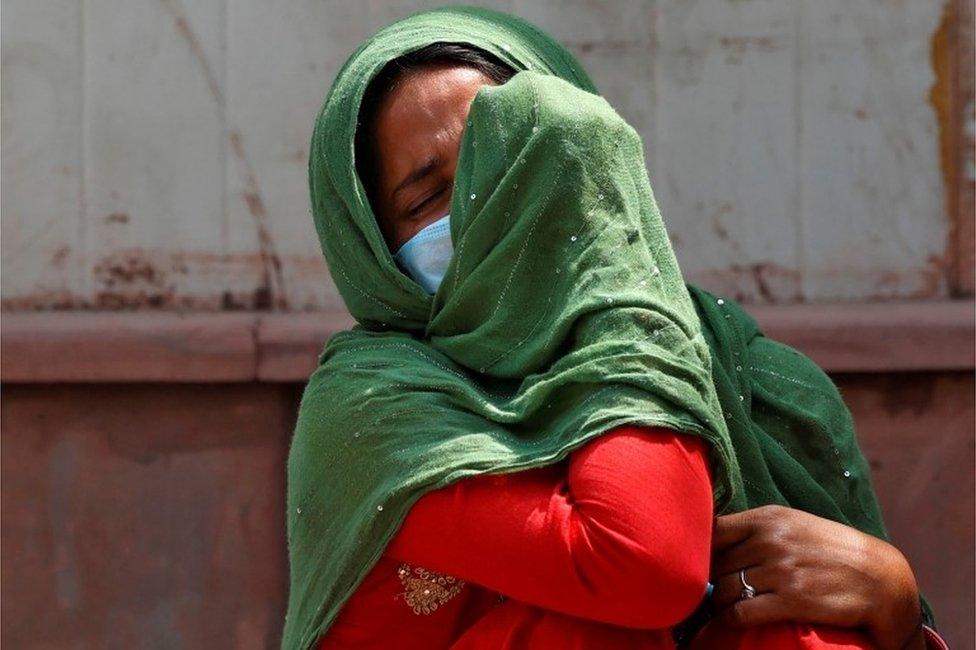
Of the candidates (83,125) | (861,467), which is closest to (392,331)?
(861,467)

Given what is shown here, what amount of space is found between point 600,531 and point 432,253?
50cm

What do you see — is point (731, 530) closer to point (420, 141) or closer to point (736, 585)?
point (736, 585)

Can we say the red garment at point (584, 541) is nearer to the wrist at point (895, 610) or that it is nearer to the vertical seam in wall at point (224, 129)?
the wrist at point (895, 610)

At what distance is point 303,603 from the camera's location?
1.83 metres

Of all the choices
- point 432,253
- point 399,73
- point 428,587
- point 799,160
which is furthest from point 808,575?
point 799,160

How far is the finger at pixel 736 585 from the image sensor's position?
66.7 inches

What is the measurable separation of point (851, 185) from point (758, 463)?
5.43ft

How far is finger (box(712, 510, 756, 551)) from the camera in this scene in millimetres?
1729

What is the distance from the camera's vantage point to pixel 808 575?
1698 mm

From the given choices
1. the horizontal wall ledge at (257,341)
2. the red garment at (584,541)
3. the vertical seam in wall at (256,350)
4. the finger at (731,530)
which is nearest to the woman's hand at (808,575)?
the finger at (731,530)

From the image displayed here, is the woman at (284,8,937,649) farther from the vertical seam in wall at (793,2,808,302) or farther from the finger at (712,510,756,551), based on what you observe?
the vertical seam in wall at (793,2,808,302)

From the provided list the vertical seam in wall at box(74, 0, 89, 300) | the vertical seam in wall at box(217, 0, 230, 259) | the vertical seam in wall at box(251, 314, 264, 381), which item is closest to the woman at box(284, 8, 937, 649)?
the vertical seam in wall at box(251, 314, 264, 381)

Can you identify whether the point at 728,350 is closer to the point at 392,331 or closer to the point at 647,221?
the point at 647,221

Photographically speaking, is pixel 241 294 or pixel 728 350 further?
pixel 241 294
